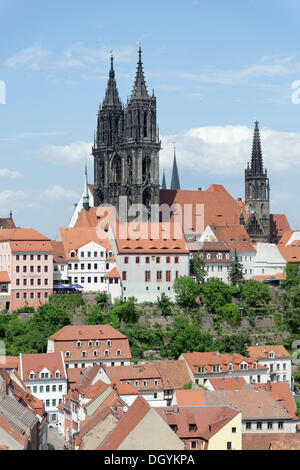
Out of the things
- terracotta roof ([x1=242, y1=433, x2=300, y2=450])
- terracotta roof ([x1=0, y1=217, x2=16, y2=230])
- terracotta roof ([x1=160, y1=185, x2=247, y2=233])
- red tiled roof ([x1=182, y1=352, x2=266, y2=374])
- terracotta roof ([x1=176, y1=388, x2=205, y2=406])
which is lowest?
terracotta roof ([x1=242, y1=433, x2=300, y2=450])

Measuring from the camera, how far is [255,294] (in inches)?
4304

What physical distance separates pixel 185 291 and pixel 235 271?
10167 mm

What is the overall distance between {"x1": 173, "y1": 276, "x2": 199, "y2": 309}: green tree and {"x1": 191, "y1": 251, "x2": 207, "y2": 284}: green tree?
413 centimetres

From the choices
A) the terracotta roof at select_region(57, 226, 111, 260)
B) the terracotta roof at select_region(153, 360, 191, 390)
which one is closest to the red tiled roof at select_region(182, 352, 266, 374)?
the terracotta roof at select_region(153, 360, 191, 390)

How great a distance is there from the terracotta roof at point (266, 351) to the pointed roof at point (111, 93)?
5238 centimetres

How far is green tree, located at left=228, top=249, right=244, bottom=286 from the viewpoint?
113312 millimetres

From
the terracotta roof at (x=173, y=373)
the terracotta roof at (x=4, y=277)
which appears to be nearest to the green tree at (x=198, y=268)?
the terracotta roof at (x=4, y=277)

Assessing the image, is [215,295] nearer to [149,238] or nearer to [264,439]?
[149,238]

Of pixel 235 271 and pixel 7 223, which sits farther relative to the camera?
pixel 7 223

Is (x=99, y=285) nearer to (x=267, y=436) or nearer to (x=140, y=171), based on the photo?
(x=140, y=171)

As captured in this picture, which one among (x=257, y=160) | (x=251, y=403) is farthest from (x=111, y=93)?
(x=251, y=403)

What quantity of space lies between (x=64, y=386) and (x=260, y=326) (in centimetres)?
3093

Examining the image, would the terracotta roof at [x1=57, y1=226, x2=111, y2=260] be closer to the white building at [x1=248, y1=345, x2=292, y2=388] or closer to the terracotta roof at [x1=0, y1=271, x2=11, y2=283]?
the terracotta roof at [x1=0, y1=271, x2=11, y2=283]

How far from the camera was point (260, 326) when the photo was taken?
10725cm
